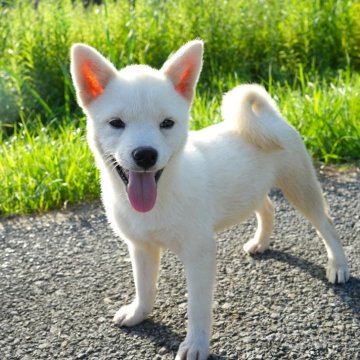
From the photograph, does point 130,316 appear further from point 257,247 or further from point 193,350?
point 257,247

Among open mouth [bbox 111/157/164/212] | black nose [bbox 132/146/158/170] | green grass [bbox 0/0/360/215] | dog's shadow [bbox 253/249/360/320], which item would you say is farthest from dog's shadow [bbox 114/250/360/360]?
green grass [bbox 0/0/360/215]

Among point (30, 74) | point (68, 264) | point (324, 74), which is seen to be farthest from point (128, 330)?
point (324, 74)

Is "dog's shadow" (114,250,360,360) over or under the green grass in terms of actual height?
under

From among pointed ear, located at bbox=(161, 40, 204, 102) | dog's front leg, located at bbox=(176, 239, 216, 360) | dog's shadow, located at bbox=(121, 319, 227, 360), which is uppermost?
pointed ear, located at bbox=(161, 40, 204, 102)

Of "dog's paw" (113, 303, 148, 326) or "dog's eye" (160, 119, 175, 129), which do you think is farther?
"dog's paw" (113, 303, 148, 326)

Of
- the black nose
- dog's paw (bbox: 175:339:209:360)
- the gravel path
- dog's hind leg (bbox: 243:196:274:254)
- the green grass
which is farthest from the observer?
the green grass

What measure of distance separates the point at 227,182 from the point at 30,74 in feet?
12.5

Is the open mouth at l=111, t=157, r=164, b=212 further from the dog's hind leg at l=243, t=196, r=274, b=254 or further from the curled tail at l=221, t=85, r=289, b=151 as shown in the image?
the dog's hind leg at l=243, t=196, r=274, b=254

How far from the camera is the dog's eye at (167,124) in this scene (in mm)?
2865

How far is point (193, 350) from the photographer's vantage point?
2949 millimetres

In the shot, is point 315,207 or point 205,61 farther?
point 205,61

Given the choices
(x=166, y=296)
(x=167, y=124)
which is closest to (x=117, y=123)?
(x=167, y=124)

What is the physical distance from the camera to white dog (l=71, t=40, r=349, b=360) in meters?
2.83

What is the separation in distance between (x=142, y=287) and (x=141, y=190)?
2.22ft
